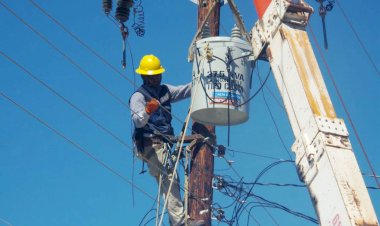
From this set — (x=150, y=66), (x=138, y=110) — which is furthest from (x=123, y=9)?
(x=138, y=110)

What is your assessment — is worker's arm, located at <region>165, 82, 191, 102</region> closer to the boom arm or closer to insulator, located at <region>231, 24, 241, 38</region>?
insulator, located at <region>231, 24, 241, 38</region>

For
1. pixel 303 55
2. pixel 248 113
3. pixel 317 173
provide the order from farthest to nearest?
pixel 248 113 < pixel 303 55 < pixel 317 173

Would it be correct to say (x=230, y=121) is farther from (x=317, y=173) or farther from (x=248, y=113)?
(x=317, y=173)

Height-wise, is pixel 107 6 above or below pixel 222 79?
above

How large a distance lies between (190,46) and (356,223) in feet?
11.3

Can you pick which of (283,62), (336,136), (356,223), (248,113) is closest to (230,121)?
(248,113)

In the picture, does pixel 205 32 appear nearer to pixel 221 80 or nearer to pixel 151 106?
pixel 221 80

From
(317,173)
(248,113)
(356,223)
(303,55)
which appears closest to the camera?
(356,223)

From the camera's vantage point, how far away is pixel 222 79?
703 centimetres

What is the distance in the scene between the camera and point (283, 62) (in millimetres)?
5555

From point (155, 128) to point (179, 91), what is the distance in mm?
641

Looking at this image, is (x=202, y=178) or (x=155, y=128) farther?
(x=155, y=128)

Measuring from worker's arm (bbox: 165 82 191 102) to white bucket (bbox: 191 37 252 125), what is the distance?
74cm

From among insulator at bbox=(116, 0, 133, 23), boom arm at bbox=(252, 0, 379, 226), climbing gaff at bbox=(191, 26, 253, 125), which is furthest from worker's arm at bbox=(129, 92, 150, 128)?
boom arm at bbox=(252, 0, 379, 226)
